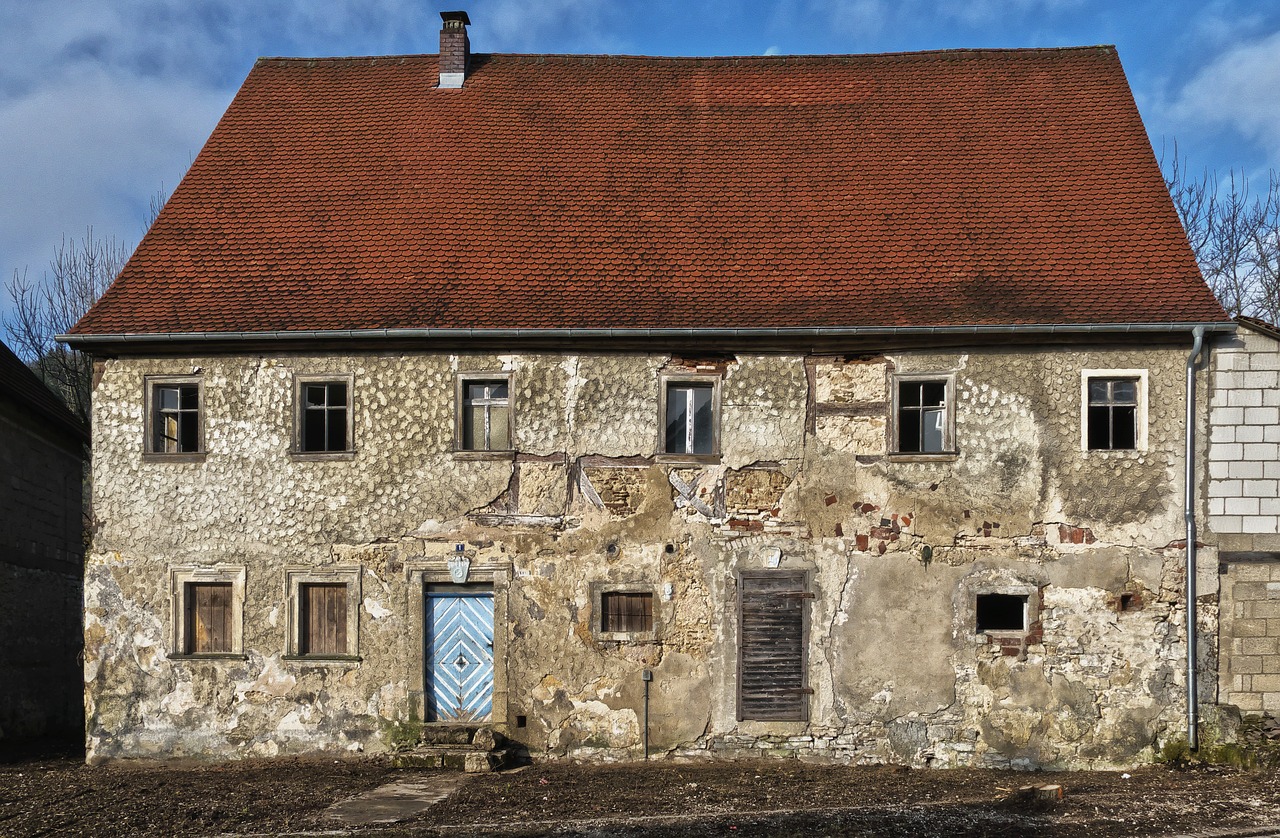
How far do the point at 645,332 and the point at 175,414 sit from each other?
18.7 feet

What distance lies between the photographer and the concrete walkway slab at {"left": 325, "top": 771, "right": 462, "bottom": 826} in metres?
10.1

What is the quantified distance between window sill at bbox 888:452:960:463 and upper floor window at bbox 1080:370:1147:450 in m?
1.46

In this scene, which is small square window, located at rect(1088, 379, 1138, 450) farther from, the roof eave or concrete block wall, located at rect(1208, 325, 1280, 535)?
concrete block wall, located at rect(1208, 325, 1280, 535)

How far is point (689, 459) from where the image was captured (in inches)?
509

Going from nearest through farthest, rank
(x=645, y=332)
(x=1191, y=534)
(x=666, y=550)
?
(x=1191, y=534) → (x=645, y=332) → (x=666, y=550)

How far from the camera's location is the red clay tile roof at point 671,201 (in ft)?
42.7

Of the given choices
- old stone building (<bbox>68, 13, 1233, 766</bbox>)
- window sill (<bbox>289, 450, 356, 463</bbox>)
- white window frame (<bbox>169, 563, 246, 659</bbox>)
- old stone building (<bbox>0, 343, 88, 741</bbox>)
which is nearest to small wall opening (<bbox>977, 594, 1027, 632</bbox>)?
old stone building (<bbox>68, 13, 1233, 766</bbox>)

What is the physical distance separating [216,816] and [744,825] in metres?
→ 4.76

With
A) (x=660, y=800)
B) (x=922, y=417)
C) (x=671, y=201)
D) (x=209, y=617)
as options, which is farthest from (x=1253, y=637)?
(x=209, y=617)

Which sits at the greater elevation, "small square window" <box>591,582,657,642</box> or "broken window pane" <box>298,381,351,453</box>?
"broken window pane" <box>298,381,351,453</box>

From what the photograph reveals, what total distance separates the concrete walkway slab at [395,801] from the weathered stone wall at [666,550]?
4.20ft

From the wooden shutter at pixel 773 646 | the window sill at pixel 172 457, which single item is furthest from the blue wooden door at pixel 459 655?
the window sill at pixel 172 457

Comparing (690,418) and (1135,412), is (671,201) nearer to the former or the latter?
(690,418)

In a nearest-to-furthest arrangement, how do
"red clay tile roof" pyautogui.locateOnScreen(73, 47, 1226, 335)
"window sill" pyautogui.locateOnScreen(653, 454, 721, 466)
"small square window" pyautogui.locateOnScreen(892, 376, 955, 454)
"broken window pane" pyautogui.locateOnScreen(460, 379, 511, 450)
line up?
"small square window" pyautogui.locateOnScreen(892, 376, 955, 454)
"window sill" pyautogui.locateOnScreen(653, 454, 721, 466)
"red clay tile roof" pyautogui.locateOnScreen(73, 47, 1226, 335)
"broken window pane" pyautogui.locateOnScreen(460, 379, 511, 450)
